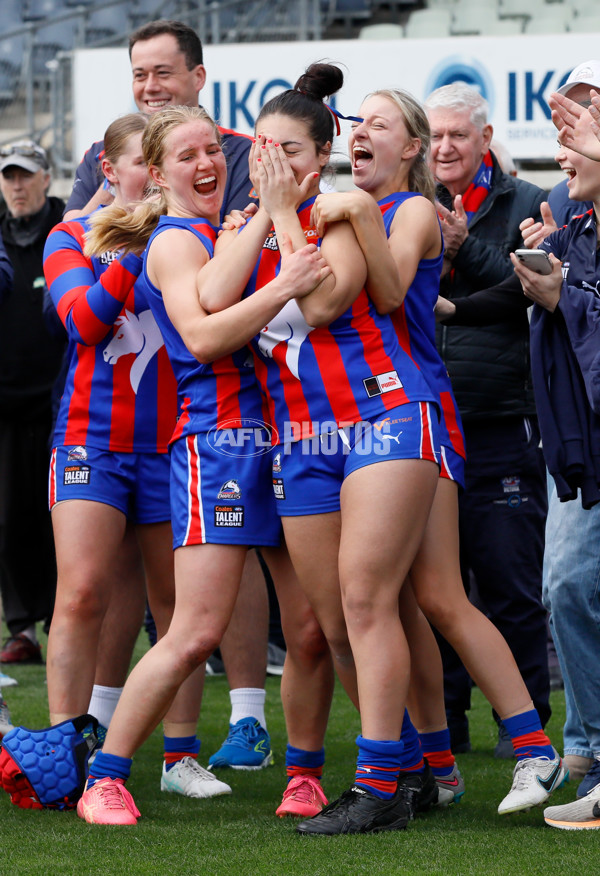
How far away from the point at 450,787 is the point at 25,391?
12.4ft

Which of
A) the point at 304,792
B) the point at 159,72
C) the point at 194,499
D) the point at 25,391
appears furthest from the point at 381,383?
the point at 25,391

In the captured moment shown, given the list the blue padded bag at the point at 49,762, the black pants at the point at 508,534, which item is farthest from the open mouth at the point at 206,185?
the blue padded bag at the point at 49,762

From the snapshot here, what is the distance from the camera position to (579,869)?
2.75 meters

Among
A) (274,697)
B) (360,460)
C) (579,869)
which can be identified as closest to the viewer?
(579,869)

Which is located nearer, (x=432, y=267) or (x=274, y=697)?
(x=432, y=267)

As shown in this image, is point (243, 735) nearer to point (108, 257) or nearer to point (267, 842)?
point (267, 842)

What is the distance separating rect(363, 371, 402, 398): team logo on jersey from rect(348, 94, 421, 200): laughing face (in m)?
0.62

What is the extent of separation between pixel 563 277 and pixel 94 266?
138cm

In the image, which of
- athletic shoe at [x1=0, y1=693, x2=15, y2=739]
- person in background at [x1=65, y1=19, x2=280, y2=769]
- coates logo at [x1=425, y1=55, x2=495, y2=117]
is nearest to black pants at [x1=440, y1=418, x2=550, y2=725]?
person in background at [x1=65, y1=19, x2=280, y2=769]

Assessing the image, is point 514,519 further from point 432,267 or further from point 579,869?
point 579,869

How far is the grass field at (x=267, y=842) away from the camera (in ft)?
9.08

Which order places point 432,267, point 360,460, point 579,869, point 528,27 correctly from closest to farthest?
point 579,869 < point 360,460 < point 432,267 < point 528,27

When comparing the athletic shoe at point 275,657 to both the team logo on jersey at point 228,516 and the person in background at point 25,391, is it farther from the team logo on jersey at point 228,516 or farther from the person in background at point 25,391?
the team logo on jersey at point 228,516

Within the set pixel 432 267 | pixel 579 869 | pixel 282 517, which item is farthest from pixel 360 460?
pixel 579 869
